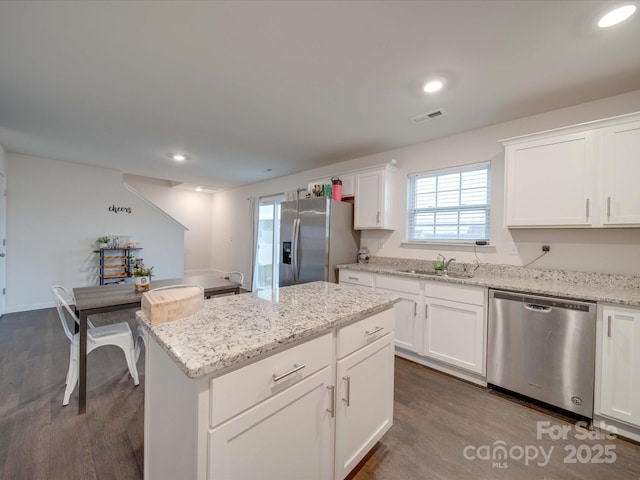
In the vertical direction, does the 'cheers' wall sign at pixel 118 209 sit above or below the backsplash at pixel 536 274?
above

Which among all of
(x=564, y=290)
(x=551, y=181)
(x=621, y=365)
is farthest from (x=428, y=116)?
(x=621, y=365)

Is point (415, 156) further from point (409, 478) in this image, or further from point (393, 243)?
point (409, 478)

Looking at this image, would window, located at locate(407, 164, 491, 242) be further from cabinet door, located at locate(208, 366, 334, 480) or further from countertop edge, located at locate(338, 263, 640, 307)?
cabinet door, located at locate(208, 366, 334, 480)

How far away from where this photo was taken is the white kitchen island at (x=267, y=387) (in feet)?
2.63

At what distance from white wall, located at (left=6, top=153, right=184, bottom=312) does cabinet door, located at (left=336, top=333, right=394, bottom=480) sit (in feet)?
17.7

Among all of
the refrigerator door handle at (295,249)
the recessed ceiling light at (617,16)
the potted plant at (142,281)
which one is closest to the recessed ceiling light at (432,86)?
the recessed ceiling light at (617,16)

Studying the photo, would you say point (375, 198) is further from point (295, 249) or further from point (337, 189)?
point (295, 249)

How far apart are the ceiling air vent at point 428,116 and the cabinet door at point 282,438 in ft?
7.86

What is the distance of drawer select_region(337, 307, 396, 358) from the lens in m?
1.24

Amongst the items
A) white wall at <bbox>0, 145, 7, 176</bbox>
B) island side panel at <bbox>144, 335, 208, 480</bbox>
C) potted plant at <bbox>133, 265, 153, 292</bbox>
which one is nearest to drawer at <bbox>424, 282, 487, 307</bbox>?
island side panel at <bbox>144, 335, 208, 480</bbox>

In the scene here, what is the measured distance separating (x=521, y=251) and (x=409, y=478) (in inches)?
85.2

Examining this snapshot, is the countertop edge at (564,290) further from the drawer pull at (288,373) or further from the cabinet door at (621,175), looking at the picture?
the drawer pull at (288,373)

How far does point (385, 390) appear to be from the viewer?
5.07 ft

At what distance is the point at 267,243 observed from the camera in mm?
5793
